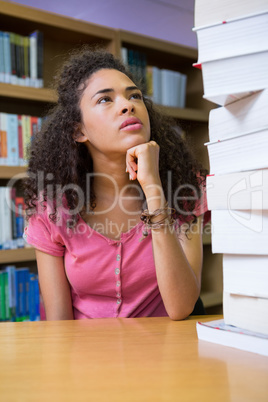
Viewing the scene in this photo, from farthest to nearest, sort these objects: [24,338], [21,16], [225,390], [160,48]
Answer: [160,48] < [21,16] < [24,338] < [225,390]

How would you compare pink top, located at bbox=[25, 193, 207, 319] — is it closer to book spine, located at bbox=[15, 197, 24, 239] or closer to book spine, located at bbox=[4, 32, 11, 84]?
book spine, located at bbox=[15, 197, 24, 239]

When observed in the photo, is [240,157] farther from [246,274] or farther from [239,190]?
[246,274]

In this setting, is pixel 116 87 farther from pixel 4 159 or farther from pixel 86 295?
pixel 4 159

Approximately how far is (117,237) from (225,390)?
87 centimetres

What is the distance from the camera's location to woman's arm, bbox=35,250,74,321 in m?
1.29

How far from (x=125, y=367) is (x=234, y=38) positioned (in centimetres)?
48

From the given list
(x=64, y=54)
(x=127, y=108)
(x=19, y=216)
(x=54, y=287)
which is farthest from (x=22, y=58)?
(x=54, y=287)

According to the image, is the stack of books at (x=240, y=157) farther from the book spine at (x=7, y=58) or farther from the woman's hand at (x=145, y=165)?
the book spine at (x=7, y=58)

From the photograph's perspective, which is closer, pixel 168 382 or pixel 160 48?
pixel 168 382

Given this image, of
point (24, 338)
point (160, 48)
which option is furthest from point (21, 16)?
point (24, 338)

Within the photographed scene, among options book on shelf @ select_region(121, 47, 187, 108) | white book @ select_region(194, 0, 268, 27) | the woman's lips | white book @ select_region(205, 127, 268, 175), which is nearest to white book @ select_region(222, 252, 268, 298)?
white book @ select_region(205, 127, 268, 175)

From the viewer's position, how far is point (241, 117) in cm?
66

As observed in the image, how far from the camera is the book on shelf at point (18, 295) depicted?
2.08 m

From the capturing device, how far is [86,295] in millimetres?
1319
